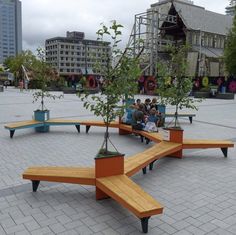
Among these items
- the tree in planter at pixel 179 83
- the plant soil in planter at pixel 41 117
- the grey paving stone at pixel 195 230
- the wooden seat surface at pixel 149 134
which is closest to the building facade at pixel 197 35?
the plant soil in planter at pixel 41 117

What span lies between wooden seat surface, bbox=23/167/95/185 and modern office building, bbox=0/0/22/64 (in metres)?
160

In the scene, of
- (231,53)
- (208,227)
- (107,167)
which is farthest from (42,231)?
(231,53)

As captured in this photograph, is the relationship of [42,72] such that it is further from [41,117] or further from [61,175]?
[61,175]

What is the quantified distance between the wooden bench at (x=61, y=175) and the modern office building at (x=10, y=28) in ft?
525

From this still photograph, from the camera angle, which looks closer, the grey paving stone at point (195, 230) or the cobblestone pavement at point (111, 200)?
the grey paving stone at point (195, 230)

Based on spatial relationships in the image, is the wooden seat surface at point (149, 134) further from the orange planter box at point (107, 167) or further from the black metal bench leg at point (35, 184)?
the black metal bench leg at point (35, 184)

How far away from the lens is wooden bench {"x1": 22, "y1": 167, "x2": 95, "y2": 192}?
5.32 meters

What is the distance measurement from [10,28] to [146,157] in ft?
562

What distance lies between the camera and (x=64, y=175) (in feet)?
17.8

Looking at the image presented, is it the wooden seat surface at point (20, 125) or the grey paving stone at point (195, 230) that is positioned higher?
the wooden seat surface at point (20, 125)

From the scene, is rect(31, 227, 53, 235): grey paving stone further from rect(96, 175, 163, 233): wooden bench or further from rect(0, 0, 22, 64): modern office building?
rect(0, 0, 22, 64): modern office building

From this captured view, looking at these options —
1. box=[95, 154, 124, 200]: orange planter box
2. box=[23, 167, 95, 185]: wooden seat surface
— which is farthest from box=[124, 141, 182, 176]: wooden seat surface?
box=[23, 167, 95, 185]: wooden seat surface

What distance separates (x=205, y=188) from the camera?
5883 millimetres

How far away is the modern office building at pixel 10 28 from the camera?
515 feet
